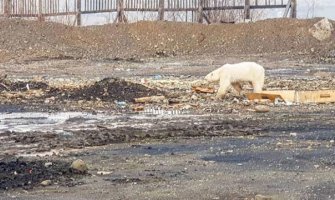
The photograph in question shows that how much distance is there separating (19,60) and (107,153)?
3003 centimetres

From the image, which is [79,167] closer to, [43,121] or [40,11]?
[43,121]

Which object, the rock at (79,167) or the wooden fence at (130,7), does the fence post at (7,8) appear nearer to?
the wooden fence at (130,7)

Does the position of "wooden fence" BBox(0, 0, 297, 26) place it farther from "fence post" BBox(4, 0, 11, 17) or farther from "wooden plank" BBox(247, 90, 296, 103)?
"wooden plank" BBox(247, 90, 296, 103)

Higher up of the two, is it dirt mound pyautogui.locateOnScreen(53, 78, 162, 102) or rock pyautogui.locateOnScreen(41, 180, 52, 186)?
rock pyautogui.locateOnScreen(41, 180, 52, 186)

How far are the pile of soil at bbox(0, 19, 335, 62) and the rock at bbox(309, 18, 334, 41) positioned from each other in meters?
0.26

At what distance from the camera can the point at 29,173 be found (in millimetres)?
10602

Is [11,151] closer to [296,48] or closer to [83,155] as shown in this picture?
[83,155]

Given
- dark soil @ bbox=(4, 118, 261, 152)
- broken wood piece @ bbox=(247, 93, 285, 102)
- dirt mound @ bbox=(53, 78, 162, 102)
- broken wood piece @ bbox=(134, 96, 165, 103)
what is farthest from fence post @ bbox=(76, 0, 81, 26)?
dark soil @ bbox=(4, 118, 261, 152)

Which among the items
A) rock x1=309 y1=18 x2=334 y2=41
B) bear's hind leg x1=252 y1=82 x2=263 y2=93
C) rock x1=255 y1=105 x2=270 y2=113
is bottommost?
rock x1=255 y1=105 x2=270 y2=113

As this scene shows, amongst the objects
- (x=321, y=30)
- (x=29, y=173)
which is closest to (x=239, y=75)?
(x=29, y=173)

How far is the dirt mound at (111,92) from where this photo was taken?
21.2 meters

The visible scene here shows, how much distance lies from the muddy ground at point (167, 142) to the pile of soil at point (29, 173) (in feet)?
0.23

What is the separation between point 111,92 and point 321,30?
2630 centimetres

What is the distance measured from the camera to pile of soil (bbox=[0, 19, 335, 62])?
44.3 meters
